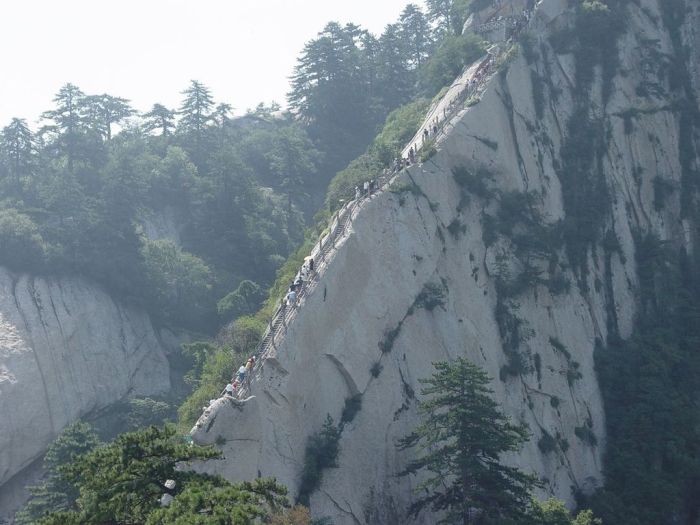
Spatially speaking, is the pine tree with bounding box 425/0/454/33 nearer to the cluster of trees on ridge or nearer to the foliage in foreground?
the cluster of trees on ridge

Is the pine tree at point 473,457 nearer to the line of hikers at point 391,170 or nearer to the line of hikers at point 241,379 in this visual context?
the line of hikers at point 241,379

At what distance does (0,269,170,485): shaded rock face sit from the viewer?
1721 inches

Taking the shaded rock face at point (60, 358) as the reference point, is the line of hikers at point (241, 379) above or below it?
below

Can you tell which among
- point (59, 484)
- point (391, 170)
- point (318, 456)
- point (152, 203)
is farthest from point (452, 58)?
point (59, 484)

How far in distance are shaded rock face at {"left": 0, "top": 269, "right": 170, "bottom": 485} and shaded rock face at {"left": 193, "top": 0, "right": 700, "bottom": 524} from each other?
63.9 ft

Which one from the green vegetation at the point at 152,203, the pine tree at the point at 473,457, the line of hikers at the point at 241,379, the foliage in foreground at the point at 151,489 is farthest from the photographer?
the green vegetation at the point at 152,203

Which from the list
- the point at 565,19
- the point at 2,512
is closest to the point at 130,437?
the point at 2,512

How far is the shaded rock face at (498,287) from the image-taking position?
108 ft

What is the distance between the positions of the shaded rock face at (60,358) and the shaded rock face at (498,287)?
19.5 metres

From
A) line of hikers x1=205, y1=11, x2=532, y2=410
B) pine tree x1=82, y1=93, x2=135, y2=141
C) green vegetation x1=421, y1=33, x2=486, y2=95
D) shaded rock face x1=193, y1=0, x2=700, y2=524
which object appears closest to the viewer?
line of hikers x1=205, y1=11, x2=532, y2=410

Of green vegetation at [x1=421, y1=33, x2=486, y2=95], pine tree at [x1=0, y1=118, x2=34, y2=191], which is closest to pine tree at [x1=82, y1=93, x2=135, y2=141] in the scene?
pine tree at [x1=0, y1=118, x2=34, y2=191]

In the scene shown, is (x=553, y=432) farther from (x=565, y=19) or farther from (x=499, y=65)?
(x=565, y=19)

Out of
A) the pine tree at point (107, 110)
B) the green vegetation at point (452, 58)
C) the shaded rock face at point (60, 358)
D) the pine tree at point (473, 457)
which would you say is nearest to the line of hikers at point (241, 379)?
the pine tree at point (473, 457)

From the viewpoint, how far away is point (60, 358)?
156 feet
